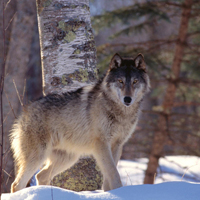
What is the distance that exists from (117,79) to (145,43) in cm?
575

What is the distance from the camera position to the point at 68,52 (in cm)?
472

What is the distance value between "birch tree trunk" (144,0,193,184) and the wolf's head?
526 centimetres

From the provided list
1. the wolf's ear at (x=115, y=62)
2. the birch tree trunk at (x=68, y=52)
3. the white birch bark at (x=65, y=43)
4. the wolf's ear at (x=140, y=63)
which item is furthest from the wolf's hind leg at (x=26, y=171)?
the wolf's ear at (x=140, y=63)

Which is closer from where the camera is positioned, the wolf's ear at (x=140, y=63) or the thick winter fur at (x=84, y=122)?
the thick winter fur at (x=84, y=122)

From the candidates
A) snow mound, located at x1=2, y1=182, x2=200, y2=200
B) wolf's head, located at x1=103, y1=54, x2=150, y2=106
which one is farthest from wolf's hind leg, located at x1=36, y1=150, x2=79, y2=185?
snow mound, located at x1=2, y1=182, x2=200, y2=200

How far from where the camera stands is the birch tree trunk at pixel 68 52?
15.4 feet

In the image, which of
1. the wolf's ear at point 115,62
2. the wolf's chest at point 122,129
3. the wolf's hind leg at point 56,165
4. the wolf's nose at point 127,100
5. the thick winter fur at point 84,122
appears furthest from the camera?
the wolf's hind leg at point 56,165

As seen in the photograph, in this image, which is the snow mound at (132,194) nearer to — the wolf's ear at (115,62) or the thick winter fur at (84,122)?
the thick winter fur at (84,122)

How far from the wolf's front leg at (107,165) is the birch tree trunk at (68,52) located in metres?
0.74

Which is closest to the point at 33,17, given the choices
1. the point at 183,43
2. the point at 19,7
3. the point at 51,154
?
the point at 19,7

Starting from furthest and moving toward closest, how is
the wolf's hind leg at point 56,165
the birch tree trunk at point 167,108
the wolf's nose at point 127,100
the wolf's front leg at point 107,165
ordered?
the birch tree trunk at point 167,108 → the wolf's hind leg at point 56,165 → the wolf's nose at point 127,100 → the wolf's front leg at point 107,165

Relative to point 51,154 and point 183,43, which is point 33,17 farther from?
point 51,154

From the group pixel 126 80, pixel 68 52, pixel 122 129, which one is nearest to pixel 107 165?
pixel 122 129

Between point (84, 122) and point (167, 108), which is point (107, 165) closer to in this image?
point (84, 122)
